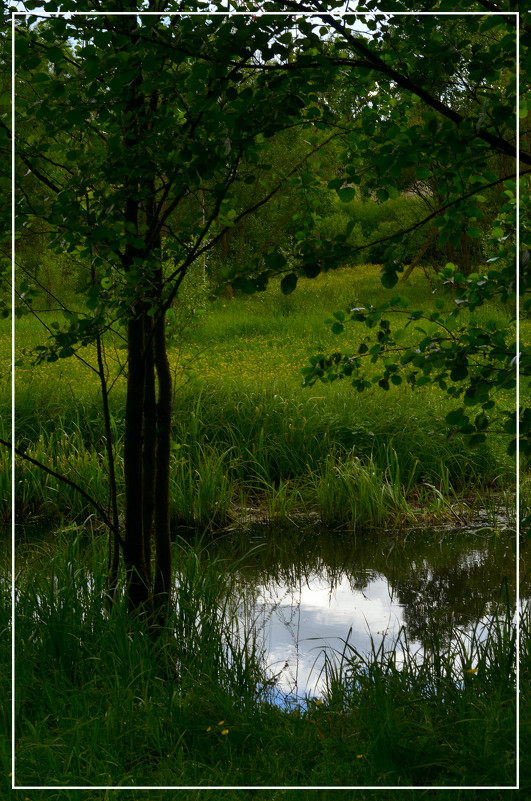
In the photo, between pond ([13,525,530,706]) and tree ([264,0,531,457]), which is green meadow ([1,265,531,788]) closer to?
pond ([13,525,530,706])

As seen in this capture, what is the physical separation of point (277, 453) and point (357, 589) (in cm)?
208

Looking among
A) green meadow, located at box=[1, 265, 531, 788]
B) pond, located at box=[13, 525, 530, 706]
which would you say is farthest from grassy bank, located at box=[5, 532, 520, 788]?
pond, located at box=[13, 525, 530, 706]

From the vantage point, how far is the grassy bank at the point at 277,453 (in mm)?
6414

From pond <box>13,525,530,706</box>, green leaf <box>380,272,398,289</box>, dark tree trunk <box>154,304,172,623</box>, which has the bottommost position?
pond <box>13,525,530,706</box>

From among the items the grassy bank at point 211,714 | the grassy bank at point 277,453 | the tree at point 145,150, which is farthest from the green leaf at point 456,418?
the grassy bank at point 277,453

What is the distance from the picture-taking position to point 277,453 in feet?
23.2

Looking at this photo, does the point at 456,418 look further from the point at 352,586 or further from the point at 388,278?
the point at 352,586

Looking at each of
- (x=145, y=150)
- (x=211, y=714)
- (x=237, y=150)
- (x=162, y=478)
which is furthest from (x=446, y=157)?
(x=211, y=714)

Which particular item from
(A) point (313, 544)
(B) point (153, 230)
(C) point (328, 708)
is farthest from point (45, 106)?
(A) point (313, 544)

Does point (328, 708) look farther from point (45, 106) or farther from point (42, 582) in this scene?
point (45, 106)

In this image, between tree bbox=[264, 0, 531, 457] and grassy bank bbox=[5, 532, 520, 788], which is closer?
tree bbox=[264, 0, 531, 457]

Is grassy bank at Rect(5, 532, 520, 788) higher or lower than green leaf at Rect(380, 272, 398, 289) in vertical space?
lower

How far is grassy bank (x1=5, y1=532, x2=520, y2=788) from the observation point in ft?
7.92

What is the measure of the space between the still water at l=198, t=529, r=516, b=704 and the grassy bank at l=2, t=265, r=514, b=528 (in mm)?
413
